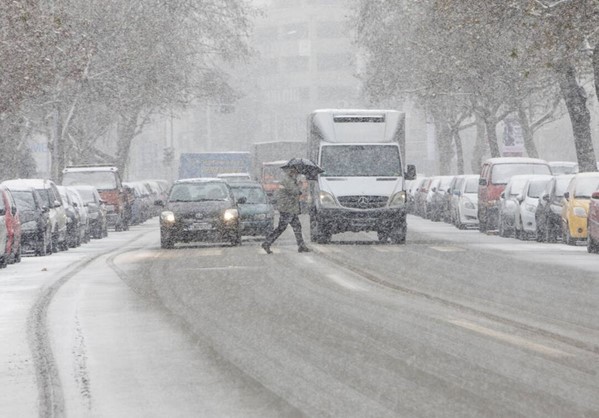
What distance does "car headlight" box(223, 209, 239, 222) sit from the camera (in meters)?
35.5

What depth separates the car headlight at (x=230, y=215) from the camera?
35469 mm

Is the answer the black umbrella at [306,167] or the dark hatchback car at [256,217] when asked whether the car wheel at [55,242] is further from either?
the black umbrella at [306,167]

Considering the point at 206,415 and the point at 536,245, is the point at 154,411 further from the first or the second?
the point at 536,245

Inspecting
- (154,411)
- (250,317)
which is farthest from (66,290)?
(154,411)

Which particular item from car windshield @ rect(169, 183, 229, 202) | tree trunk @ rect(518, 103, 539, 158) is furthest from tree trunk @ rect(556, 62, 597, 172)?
tree trunk @ rect(518, 103, 539, 158)

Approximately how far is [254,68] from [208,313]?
15041 cm

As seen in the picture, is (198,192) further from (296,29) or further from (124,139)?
(296,29)

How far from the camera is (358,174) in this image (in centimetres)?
3566

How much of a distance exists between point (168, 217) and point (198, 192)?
1.44 m

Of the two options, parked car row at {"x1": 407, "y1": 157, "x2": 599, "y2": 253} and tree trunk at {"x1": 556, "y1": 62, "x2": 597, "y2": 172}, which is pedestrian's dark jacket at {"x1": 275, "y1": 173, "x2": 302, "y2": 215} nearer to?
parked car row at {"x1": 407, "y1": 157, "x2": 599, "y2": 253}

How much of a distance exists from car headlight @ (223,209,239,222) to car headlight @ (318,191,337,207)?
74.6 inches

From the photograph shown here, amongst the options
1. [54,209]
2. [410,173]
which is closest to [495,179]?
[410,173]

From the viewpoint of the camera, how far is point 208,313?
55.2ft

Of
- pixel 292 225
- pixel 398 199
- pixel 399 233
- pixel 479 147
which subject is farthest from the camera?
pixel 479 147
